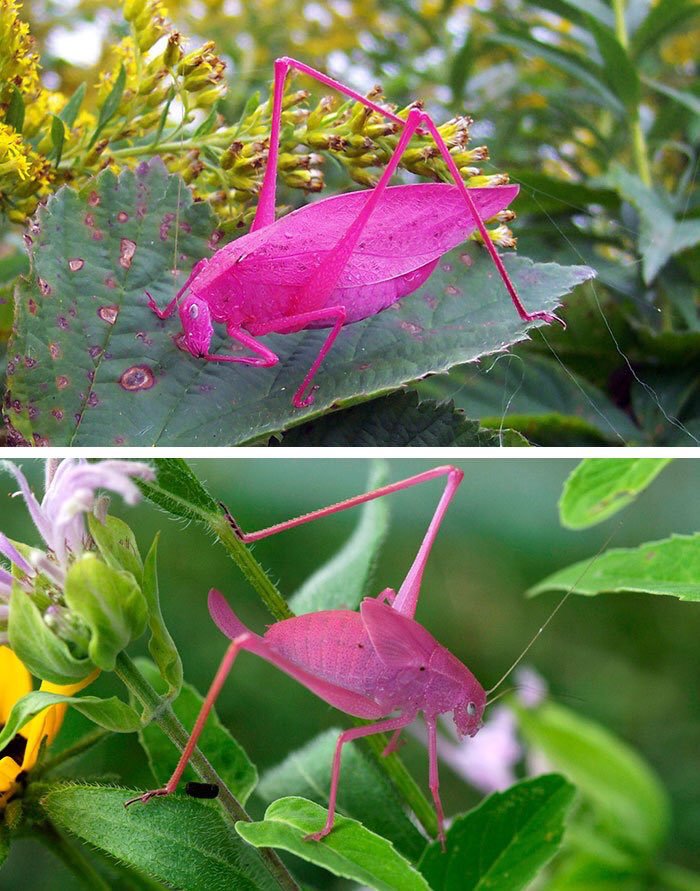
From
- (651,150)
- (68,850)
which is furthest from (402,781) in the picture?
(651,150)

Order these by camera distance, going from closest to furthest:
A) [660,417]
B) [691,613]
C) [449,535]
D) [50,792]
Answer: [50,792], [660,417], [449,535], [691,613]

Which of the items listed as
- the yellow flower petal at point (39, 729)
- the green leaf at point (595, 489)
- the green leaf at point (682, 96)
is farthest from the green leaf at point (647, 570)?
the green leaf at point (682, 96)

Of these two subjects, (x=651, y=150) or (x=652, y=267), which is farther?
(x=651, y=150)

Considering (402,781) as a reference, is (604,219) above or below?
above

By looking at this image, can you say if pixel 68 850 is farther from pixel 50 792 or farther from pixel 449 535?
pixel 449 535

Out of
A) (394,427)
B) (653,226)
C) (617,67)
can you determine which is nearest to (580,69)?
(617,67)

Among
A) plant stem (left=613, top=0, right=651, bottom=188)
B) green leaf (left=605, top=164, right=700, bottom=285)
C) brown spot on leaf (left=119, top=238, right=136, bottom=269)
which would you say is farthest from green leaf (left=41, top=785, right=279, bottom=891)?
plant stem (left=613, top=0, right=651, bottom=188)

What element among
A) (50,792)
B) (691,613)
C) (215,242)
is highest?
(215,242)
